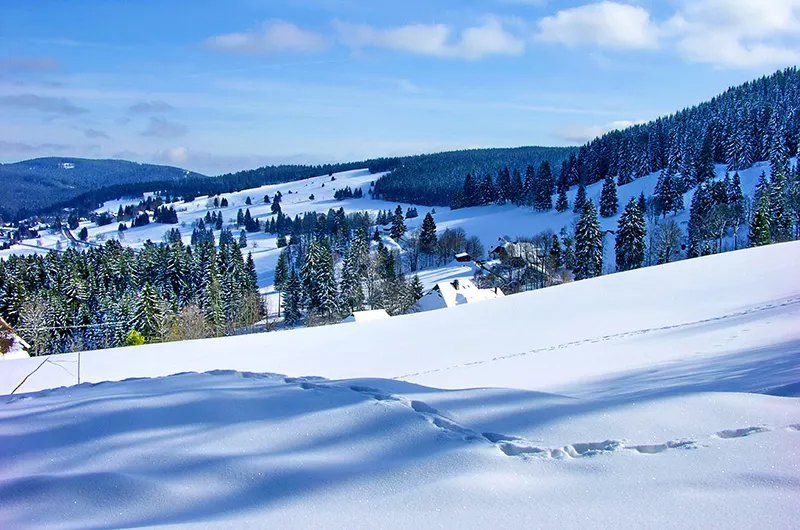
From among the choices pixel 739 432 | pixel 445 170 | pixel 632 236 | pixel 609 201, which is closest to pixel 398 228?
pixel 609 201

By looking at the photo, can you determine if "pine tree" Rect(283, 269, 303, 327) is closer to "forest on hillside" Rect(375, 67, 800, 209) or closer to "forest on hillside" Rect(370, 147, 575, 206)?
"forest on hillside" Rect(375, 67, 800, 209)

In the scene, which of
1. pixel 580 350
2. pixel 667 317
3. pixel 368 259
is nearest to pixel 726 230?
pixel 368 259

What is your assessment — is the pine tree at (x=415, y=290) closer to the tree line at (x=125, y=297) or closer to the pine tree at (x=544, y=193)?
the tree line at (x=125, y=297)

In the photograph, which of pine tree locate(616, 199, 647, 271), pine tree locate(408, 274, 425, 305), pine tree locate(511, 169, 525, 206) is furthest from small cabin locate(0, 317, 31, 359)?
pine tree locate(511, 169, 525, 206)

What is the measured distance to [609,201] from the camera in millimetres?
65500

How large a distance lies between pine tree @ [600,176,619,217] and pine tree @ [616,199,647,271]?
22.3 metres

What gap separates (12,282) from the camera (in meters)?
40.9

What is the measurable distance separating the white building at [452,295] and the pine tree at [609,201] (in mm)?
33248

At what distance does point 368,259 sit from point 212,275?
53.7ft

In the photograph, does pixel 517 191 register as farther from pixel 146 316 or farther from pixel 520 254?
pixel 146 316

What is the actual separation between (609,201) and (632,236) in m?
24.1

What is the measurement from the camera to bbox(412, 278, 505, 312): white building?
36719mm

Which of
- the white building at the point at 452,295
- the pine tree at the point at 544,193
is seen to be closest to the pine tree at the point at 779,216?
the white building at the point at 452,295

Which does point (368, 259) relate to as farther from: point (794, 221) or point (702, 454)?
point (702, 454)
